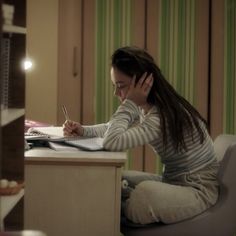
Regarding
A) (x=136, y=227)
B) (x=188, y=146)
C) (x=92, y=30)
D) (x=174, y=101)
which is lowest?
(x=136, y=227)

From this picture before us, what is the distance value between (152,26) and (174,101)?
1916 millimetres

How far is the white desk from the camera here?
1.94m

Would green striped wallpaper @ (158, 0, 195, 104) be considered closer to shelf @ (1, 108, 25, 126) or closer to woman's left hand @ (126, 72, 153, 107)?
woman's left hand @ (126, 72, 153, 107)

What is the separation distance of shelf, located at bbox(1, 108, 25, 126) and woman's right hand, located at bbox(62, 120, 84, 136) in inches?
28.0

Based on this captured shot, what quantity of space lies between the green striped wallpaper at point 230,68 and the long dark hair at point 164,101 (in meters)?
1.91

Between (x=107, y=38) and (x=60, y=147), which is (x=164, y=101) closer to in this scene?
(x=60, y=147)

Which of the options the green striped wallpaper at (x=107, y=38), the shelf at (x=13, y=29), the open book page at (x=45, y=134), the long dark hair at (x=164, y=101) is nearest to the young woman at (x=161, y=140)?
the long dark hair at (x=164, y=101)

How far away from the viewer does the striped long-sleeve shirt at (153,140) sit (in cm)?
210

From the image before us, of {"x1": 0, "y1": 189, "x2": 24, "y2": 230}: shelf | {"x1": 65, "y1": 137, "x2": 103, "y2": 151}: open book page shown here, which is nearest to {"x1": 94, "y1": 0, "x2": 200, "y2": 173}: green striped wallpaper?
{"x1": 65, "y1": 137, "x2": 103, "y2": 151}: open book page

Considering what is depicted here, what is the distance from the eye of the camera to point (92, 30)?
3955 millimetres

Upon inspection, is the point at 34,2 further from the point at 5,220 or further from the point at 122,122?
the point at 5,220

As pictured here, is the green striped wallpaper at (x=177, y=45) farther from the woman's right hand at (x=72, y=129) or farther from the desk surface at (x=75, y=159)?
the desk surface at (x=75, y=159)

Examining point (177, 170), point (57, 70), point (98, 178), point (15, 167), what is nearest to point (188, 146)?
point (177, 170)

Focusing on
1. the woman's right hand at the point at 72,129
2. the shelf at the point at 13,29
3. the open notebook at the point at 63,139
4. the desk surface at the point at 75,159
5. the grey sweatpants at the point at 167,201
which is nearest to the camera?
the shelf at the point at 13,29
